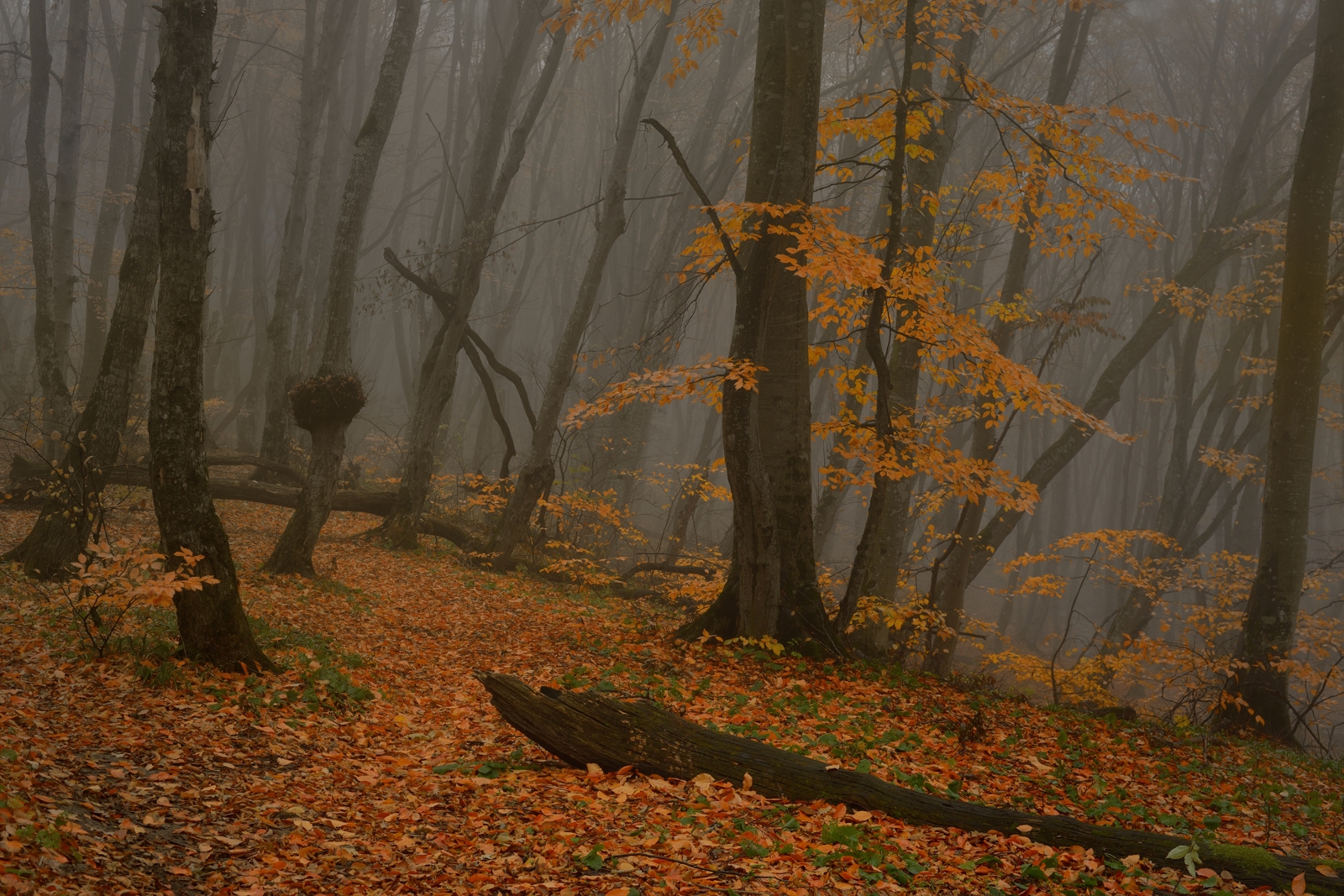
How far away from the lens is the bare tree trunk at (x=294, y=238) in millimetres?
14344

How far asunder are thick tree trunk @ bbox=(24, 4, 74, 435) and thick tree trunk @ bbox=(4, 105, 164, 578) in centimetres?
332

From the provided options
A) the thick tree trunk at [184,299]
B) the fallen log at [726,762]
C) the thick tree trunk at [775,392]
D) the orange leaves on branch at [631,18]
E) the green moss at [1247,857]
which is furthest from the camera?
the orange leaves on branch at [631,18]

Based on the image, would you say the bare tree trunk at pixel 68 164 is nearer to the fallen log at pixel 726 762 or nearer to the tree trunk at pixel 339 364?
the tree trunk at pixel 339 364

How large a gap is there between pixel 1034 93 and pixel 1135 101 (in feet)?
11.1

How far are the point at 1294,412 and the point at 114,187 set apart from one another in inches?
788

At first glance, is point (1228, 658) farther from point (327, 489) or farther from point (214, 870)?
point (327, 489)

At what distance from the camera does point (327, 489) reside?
30.6ft

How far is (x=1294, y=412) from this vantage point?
8.71m

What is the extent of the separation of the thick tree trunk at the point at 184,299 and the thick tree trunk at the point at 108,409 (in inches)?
105

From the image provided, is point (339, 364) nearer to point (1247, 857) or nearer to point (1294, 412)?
point (1247, 857)

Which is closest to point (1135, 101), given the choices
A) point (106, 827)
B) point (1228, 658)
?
point (1228, 658)

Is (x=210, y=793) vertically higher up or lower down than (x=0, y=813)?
lower down

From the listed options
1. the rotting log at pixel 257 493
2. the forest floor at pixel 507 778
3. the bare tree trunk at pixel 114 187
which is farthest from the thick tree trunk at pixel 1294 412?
the bare tree trunk at pixel 114 187

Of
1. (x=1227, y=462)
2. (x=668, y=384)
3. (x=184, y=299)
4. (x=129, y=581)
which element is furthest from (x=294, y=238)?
(x=1227, y=462)
